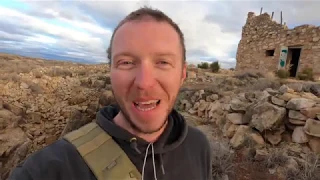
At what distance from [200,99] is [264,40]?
25.8 feet

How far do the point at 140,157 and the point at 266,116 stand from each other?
3.87 meters

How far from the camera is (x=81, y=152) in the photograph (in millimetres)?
1056

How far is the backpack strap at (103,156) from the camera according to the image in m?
1.05

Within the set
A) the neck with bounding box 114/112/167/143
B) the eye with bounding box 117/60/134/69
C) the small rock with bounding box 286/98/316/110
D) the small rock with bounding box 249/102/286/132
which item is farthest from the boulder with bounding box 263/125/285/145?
the eye with bounding box 117/60/134/69

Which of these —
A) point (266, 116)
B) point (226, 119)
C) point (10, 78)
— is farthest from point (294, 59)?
point (10, 78)

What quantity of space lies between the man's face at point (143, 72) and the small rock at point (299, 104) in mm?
3946

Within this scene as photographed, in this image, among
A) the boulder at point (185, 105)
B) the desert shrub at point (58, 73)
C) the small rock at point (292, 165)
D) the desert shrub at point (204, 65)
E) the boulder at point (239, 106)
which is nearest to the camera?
the small rock at point (292, 165)

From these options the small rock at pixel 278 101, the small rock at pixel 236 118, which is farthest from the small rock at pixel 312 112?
the small rock at pixel 236 118

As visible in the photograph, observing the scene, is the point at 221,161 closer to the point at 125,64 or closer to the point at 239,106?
the point at 239,106

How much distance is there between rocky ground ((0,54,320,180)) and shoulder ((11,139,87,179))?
2.99 meters

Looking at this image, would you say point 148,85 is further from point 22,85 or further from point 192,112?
point 22,85

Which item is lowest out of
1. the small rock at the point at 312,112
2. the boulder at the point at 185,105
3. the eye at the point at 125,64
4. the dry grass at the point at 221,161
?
the dry grass at the point at 221,161

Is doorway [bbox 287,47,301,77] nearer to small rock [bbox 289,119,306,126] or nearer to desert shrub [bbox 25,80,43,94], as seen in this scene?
small rock [bbox 289,119,306,126]

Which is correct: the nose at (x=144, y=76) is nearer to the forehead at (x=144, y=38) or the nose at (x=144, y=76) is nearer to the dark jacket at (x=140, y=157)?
the forehead at (x=144, y=38)
